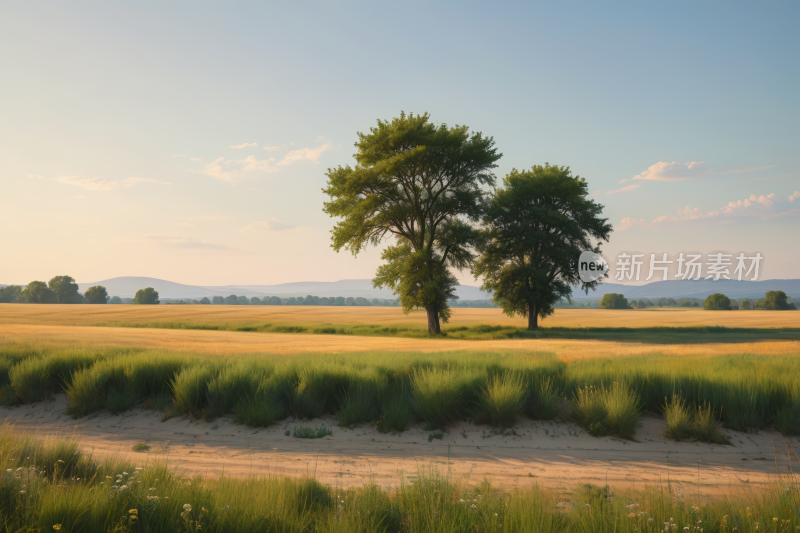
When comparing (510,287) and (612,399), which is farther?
(510,287)

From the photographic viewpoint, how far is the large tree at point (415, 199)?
31000mm

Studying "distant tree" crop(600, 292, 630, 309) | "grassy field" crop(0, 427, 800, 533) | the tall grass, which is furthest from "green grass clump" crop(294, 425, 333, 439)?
"distant tree" crop(600, 292, 630, 309)

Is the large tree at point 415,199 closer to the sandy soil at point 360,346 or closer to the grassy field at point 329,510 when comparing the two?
the sandy soil at point 360,346

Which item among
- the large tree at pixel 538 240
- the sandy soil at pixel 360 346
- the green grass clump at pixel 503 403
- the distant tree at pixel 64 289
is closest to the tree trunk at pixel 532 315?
the large tree at pixel 538 240

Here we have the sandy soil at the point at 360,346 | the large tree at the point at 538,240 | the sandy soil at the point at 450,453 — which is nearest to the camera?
the sandy soil at the point at 450,453

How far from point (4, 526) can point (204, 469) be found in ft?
9.29

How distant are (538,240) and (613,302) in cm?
8574

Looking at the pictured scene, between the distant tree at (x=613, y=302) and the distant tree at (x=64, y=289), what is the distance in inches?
5355

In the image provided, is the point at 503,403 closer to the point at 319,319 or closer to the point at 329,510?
the point at 329,510

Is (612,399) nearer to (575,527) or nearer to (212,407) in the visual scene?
(575,527)

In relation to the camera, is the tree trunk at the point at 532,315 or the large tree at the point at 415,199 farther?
the tree trunk at the point at 532,315

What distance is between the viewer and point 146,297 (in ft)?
345

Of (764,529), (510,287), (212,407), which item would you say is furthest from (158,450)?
(510,287)

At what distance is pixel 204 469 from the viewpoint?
256 inches
